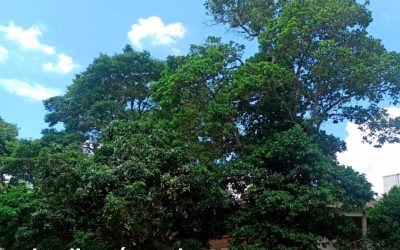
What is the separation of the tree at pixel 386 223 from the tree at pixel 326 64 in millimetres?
1997

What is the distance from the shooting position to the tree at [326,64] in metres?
13.2

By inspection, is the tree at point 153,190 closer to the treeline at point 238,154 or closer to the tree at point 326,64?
the treeline at point 238,154

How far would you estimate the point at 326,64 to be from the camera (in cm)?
1309

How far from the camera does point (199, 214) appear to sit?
13.3 metres

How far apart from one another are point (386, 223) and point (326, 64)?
4.29 m

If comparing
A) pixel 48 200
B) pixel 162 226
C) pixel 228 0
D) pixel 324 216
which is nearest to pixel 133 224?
pixel 162 226

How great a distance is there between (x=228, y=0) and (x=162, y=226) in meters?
7.27

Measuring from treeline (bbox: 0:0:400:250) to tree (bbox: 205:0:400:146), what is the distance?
3cm

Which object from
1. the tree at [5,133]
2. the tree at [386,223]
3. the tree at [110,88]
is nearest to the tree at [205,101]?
the tree at [386,223]

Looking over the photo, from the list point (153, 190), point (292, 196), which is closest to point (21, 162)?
point (153, 190)

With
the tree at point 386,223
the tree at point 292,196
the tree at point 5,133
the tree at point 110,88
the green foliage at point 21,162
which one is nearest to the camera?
the tree at point 292,196

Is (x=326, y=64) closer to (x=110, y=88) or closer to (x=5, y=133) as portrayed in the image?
(x=110, y=88)

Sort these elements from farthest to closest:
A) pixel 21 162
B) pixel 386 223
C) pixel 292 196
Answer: pixel 21 162 → pixel 386 223 → pixel 292 196

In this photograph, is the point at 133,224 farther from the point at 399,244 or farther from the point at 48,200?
the point at 399,244
